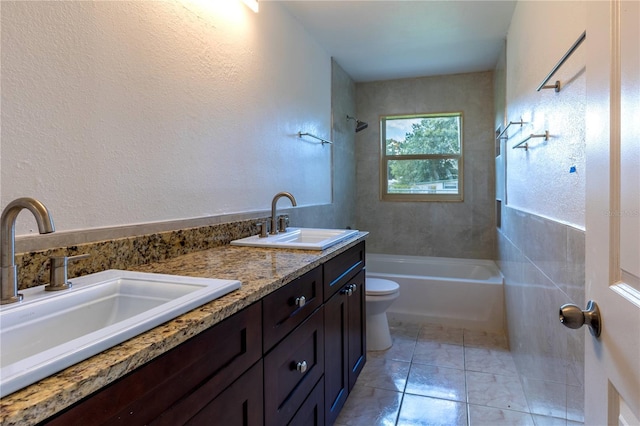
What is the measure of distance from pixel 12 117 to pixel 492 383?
2488 mm

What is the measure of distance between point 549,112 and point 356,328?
1387mm

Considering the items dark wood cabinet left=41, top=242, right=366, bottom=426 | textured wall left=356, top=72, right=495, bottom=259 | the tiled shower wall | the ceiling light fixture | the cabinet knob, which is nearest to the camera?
dark wood cabinet left=41, top=242, right=366, bottom=426

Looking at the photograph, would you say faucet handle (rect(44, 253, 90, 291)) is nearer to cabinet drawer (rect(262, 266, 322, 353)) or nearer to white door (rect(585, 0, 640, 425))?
cabinet drawer (rect(262, 266, 322, 353))

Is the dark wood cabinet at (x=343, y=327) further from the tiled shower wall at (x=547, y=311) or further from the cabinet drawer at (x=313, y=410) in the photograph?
the tiled shower wall at (x=547, y=311)

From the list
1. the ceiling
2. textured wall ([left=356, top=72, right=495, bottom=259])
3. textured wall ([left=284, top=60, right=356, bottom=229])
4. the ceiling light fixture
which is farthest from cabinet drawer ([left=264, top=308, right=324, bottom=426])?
textured wall ([left=356, top=72, right=495, bottom=259])

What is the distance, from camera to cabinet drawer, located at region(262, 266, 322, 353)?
968mm

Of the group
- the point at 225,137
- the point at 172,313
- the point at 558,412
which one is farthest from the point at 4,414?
the point at 558,412

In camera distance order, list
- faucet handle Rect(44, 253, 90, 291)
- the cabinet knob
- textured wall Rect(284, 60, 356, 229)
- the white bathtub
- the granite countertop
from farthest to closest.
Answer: textured wall Rect(284, 60, 356, 229) → the white bathtub → the cabinet knob → faucet handle Rect(44, 253, 90, 291) → the granite countertop

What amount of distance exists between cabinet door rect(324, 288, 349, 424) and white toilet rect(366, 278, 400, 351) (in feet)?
2.51

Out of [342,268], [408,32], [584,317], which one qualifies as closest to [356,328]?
[342,268]

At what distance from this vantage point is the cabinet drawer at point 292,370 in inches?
38.6

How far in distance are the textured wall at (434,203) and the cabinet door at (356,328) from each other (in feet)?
6.48

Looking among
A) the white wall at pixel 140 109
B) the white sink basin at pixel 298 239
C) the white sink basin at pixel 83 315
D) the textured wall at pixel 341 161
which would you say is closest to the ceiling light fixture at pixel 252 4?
the white wall at pixel 140 109

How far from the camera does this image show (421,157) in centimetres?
384
